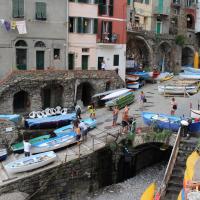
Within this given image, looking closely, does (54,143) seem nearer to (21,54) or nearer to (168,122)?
(168,122)

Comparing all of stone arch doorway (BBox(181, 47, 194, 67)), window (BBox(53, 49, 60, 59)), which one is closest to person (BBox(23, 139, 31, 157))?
window (BBox(53, 49, 60, 59))

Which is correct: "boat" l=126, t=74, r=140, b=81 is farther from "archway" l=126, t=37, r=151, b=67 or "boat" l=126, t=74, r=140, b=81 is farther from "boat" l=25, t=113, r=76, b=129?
"boat" l=25, t=113, r=76, b=129

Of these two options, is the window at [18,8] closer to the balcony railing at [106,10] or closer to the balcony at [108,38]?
the balcony railing at [106,10]

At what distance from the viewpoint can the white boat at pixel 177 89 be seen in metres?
39.7

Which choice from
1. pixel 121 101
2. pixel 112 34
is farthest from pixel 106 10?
pixel 121 101

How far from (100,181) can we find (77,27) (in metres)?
18.4

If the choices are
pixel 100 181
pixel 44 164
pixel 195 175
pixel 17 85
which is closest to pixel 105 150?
pixel 100 181

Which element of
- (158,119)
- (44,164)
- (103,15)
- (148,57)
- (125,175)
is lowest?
(125,175)

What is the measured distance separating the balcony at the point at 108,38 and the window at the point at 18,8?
30.2 feet

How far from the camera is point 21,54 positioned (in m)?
35.8

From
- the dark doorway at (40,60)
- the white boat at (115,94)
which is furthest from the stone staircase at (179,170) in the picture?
the dark doorway at (40,60)

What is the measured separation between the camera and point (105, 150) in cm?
2561

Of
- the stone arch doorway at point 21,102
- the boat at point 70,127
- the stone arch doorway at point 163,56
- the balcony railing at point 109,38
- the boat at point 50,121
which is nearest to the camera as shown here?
the boat at point 70,127

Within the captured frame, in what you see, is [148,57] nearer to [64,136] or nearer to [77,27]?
[77,27]
